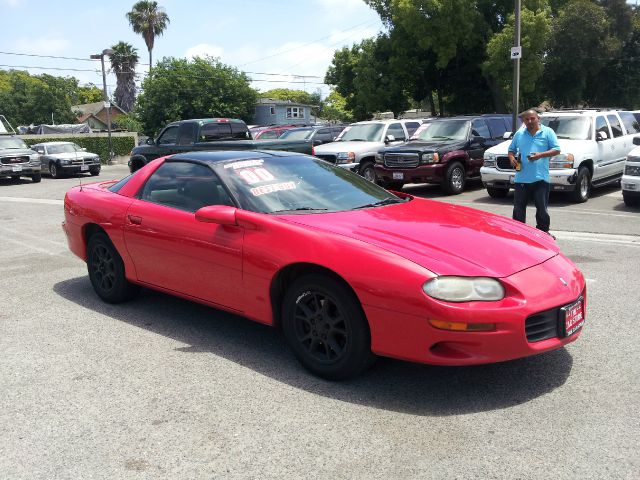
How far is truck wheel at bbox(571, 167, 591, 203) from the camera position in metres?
12.0

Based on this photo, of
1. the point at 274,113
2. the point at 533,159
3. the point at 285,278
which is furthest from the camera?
the point at 274,113

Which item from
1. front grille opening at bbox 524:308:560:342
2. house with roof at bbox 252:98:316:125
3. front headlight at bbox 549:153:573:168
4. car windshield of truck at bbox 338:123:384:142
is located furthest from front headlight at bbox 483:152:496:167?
house with roof at bbox 252:98:316:125

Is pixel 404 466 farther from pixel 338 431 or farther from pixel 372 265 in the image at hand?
pixel 372 265

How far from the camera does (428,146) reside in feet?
46.8

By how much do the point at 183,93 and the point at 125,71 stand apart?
3721 centimetres

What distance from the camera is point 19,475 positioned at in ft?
9.73

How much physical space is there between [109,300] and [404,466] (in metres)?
3.63

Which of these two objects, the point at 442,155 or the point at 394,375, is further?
the point at 442,155

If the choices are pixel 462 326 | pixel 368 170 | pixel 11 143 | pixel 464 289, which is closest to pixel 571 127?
pixel 368 170

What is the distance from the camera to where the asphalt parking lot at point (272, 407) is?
9.84 feet

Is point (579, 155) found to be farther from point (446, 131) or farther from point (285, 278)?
point (285, 278)

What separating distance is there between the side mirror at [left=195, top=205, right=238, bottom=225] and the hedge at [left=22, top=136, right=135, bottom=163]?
3158 centimetres

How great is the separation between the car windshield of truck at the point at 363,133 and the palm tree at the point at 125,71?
67551mm

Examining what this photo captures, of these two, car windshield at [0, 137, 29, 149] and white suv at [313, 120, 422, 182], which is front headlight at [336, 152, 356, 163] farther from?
car windshield at [0, 137, 29, 149]
